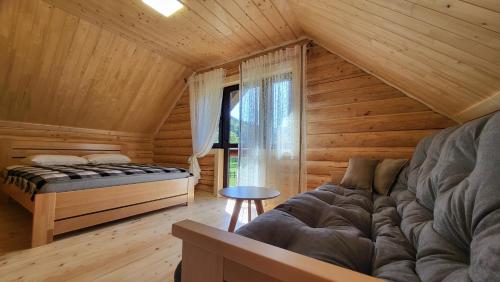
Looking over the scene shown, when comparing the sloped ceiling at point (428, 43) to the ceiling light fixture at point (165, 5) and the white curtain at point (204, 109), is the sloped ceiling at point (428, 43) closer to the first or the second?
the ceiling light fixture at point (165, 5)

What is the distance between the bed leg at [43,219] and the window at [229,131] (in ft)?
7.65

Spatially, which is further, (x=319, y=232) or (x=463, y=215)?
(x=319, y=232)

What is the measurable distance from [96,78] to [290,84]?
2775 mm

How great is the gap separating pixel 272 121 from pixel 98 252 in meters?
2.22

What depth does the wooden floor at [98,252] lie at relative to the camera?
1.46 m

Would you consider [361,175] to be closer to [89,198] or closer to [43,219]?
[89,198]

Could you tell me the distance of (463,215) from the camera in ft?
2.17

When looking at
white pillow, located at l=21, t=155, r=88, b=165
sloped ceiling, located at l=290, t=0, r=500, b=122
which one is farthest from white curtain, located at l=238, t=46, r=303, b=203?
white pillow, located at l=21, t=155, r=88, b=165

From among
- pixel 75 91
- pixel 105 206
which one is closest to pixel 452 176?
pixel 105 206

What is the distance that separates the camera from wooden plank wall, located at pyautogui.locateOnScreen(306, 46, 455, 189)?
2217 millimetres

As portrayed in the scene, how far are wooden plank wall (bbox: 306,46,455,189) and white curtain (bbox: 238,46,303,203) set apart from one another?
21 centimetres

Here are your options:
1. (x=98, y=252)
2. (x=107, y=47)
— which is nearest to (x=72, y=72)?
(x=107, y=47)

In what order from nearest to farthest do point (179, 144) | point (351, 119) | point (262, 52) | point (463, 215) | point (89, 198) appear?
point (463, 215) → point (89, 198) → point (351, 119) → point (262, 52) → point (179, 144)

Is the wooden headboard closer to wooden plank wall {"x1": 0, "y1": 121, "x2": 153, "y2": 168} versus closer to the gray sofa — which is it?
wooden plank wall {"x1": 0, "y1": 121, "x2": 153, "y2": 168}
